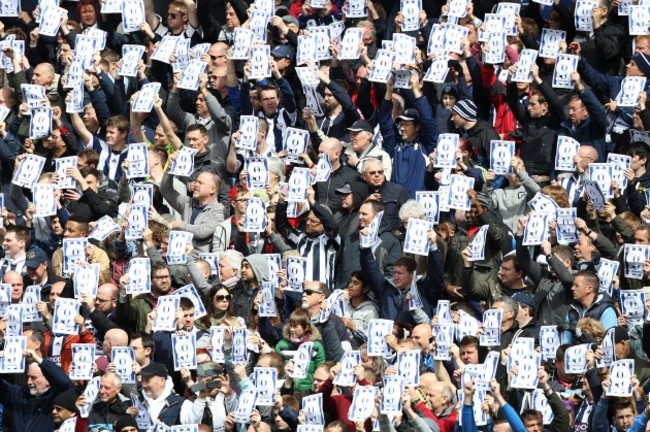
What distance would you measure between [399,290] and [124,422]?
2762mm

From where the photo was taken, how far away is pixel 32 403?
21750mm

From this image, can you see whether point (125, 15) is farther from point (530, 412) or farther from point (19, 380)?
point (530, 412)

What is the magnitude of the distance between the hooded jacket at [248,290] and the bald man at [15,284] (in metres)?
1.95

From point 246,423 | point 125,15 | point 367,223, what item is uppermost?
point 125,15

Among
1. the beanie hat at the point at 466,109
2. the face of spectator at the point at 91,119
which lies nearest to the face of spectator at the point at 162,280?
A: the beanie hat at the point at 466,109

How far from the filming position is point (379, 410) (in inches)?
773

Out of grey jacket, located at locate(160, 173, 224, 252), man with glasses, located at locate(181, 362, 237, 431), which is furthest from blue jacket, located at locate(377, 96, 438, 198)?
man with glasses, located at locate(181, 362, 237, 431)

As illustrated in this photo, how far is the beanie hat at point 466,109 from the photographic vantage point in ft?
77.4

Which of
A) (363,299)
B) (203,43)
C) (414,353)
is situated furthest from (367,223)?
(203,43)

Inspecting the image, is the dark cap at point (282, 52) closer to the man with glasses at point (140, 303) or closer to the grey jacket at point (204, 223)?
the grey jacket at point (204, 223)

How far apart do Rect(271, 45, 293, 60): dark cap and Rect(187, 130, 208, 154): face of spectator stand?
4.95 ft

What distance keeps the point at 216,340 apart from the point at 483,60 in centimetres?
456

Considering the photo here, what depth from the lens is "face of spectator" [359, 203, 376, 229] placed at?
867 inches

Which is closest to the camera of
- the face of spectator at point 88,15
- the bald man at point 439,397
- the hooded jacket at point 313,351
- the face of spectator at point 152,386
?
the bald man at point 439,397
